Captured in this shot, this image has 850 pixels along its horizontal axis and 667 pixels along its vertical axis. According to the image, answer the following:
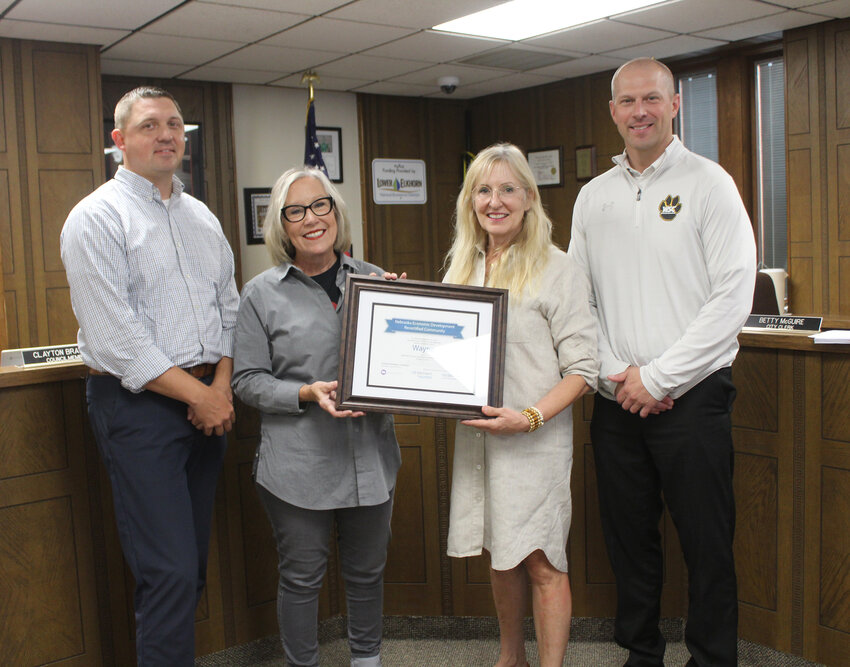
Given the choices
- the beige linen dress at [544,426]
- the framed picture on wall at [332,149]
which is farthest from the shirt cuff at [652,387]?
the framed picture on wall at [332,149]

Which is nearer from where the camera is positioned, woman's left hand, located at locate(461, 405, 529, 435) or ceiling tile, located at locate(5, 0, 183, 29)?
woman's left hand, located at locate(461, 405, 529, 435)

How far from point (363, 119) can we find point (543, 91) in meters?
1.58

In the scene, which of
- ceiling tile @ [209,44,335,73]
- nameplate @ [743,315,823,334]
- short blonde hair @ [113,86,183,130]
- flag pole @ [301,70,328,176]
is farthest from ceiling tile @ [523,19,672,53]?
short blonde hair @ [113,86,183,130]

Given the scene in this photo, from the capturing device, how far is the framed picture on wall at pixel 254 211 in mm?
6461

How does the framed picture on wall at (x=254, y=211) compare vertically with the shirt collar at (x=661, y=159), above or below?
above

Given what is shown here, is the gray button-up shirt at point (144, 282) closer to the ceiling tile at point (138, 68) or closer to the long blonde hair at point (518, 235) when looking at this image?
the long blonde hair at point (518, 235)

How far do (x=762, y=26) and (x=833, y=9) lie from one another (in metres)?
0.42

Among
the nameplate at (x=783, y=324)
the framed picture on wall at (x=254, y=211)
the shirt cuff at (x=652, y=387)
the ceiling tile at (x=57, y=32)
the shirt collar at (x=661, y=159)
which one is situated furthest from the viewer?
the framed picture on wall at (x=254, y=211)

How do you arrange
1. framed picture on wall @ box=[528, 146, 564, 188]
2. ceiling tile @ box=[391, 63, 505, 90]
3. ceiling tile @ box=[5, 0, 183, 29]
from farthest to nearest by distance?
framed picture on wall @ box=[528, 146, 564, 188], ceiling tile @ box=[391, 63, 505, 90], ceiling tile @ box=[5, 0, 183, 29]

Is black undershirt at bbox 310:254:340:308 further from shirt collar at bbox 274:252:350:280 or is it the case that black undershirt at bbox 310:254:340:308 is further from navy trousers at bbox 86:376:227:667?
navy trousers at bbox 86:376:227:667

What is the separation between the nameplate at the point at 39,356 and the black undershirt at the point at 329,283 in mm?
818

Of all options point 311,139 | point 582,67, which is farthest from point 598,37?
point 311,139

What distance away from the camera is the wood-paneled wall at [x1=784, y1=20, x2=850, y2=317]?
5.02 meters

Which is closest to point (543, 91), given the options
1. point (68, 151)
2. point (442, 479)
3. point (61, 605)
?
point (68, 151)
